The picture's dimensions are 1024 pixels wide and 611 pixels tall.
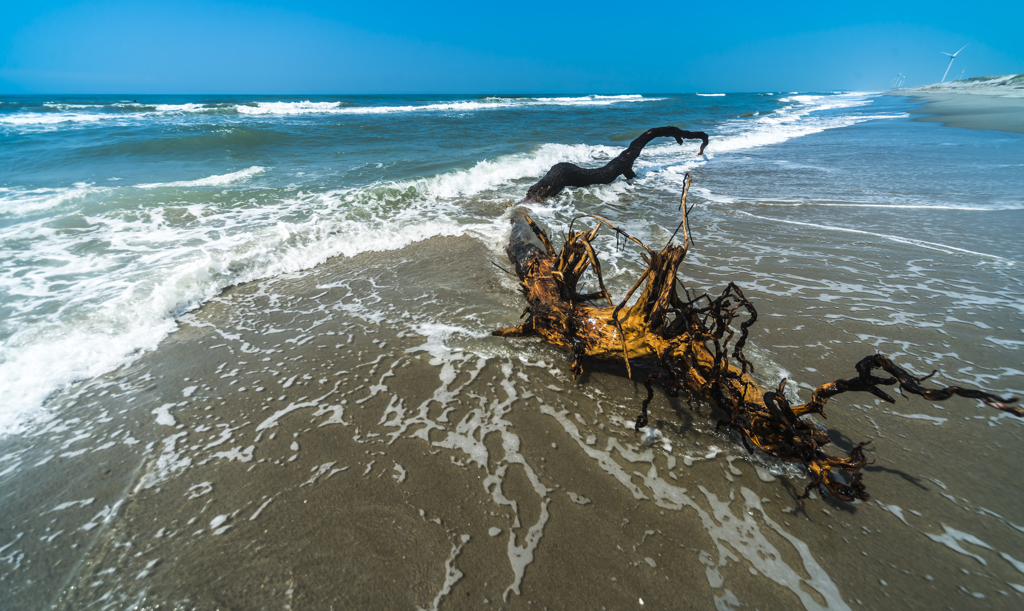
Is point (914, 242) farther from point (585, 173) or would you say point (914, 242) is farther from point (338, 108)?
point (338, 108)

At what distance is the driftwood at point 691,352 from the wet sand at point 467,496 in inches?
8.4

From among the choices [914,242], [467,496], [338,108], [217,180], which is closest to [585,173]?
[914,242]

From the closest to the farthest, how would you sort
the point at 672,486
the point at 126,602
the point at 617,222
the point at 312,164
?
the point at 126,602 < the point at 672,486 < the point at 617,222 < the point at 312,164

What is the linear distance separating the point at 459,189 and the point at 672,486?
329 inches

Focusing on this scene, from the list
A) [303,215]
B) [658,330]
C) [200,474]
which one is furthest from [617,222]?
[200,474]

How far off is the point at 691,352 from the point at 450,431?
5.69ft

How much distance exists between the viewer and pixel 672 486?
2361 millimetres

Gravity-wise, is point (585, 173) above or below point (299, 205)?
above

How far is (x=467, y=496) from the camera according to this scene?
2.33 meters

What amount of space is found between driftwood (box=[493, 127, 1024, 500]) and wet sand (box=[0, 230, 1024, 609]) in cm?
21

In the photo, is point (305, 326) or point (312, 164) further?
point (312, 164)

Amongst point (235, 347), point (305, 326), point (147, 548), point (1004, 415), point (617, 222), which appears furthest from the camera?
point (617, 222)

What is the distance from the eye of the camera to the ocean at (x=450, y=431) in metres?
1.93

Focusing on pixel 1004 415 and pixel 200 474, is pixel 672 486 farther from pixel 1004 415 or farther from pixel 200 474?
pixel 200 474
